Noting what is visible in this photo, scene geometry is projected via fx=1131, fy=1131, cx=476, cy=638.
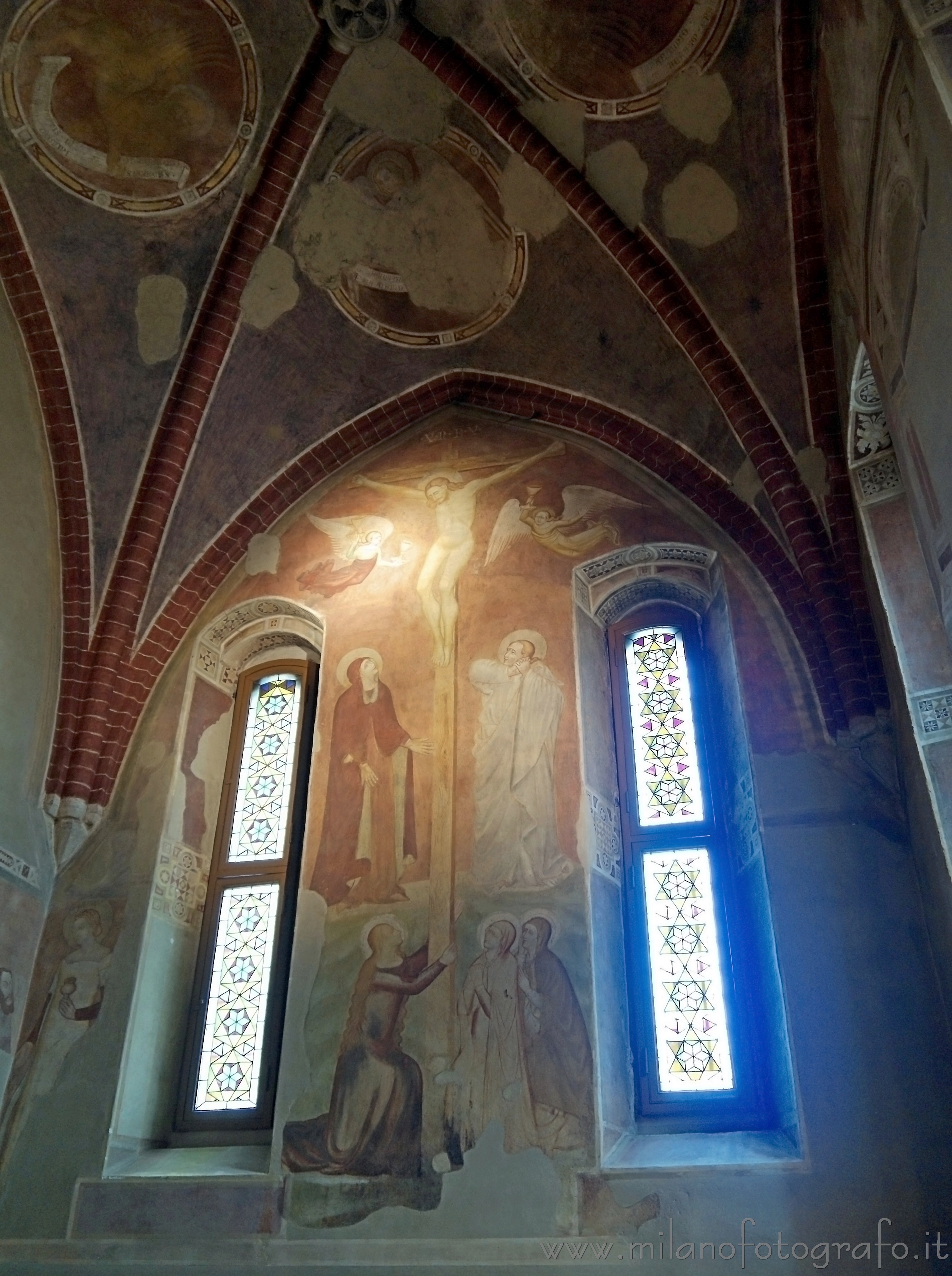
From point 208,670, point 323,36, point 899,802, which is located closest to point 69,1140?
point 208,670

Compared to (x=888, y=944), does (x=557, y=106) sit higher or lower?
higher

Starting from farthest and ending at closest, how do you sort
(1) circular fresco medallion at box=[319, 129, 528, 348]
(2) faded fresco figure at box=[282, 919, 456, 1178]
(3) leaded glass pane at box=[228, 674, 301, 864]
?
(1) circular fresco medallion at box=[319, 129, 528, 348] < (3) leaded glass pane at box=[228, 674, 301, 864] < (2) faded fresco figure at box=[282, 919, 456, 1178]

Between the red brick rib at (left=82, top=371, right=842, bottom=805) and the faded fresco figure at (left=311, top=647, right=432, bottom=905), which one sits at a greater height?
the red brick rib at (left=82, top=371, right=842, bottom=805)

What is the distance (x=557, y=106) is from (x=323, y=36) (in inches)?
71.0

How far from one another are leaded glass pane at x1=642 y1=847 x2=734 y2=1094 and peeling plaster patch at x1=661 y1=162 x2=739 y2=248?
4.51 m

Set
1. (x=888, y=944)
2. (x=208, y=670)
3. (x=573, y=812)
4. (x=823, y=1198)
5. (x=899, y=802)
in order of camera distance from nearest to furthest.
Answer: (x=823, y=1198) → (x=888, y=944) → (x=899, y=802) → (x=573, y=812) → (x=208, y=670)

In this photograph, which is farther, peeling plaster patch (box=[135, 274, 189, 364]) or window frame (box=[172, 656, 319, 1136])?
peeling plaster patch (box=[135, 274, 189, 364])

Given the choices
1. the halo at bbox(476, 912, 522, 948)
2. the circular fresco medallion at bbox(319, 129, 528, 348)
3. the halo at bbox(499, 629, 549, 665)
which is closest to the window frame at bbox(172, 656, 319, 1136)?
the halo at bbox(476, 912, 522, 948)

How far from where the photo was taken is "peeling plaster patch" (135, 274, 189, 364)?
908 centimetres

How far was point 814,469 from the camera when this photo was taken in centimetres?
820

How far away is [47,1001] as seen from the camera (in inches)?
307

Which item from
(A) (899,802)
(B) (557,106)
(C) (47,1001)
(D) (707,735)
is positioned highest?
(B) (557,106)

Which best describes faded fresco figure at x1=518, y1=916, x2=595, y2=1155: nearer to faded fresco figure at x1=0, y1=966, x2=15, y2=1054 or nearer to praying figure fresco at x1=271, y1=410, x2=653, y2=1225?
praying figure fresco at x1=271, y1=410, x2=653, y2=1225

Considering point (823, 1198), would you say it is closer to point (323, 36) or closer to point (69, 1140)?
point (69, 1140)
